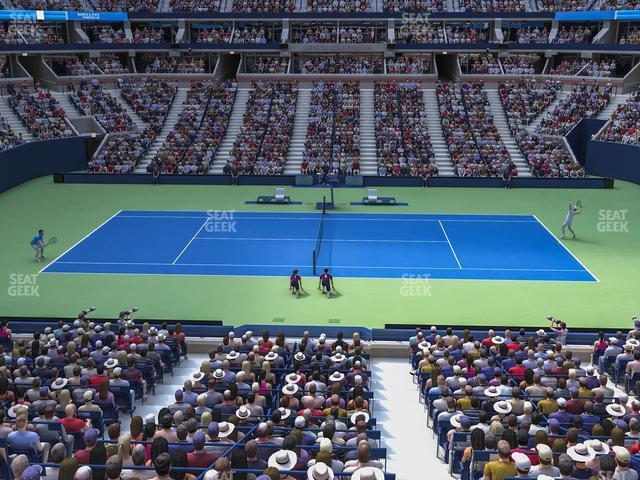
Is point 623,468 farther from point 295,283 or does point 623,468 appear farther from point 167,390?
point 295,283

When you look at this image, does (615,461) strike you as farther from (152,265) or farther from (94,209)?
(94,209)

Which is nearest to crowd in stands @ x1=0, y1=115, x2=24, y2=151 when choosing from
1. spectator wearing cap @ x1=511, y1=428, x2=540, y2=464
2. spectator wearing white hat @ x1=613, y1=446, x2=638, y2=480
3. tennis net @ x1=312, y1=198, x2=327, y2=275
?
tennis net @ x1=312, y1=198, x2=327, y2=275

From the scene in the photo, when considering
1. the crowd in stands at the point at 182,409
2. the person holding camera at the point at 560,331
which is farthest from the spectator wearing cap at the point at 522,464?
the person holding camera at the point at 560,331

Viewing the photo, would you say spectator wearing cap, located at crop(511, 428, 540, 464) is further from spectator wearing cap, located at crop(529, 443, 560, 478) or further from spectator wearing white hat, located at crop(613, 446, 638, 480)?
spectator wearing white hat, located at crop(613, 446, 638, 480)

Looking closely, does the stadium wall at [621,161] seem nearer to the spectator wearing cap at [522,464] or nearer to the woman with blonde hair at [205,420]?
the spectator wearing cap at [522,464]

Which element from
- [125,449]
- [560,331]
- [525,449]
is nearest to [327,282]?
[560,331]
